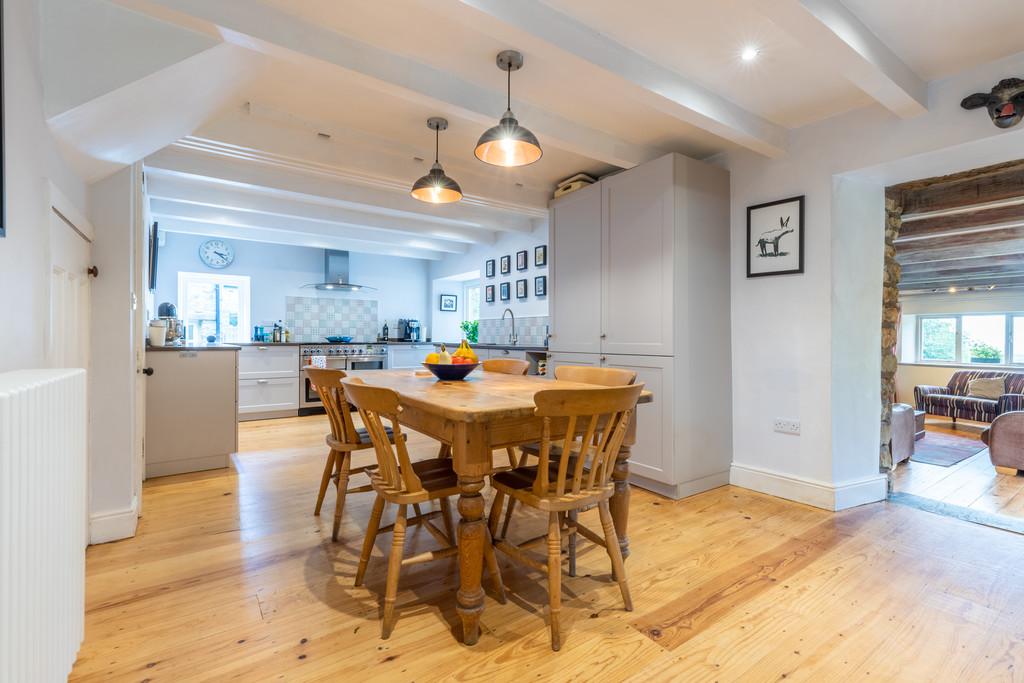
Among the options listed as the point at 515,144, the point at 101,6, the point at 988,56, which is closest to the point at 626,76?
the point at 515,144

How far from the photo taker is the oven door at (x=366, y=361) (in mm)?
6505

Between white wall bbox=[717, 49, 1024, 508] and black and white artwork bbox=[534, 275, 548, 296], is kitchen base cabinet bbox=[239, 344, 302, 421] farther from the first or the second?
white wall bbox=[717, 49, 1024, 508]

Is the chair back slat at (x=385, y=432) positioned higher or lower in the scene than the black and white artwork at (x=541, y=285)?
lower

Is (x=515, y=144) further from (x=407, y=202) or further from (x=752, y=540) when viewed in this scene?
(x=407, y=202)

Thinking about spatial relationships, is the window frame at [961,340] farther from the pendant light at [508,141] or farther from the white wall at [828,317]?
the pendant light at [508,141]

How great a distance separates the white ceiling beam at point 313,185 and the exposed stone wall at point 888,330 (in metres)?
3.37

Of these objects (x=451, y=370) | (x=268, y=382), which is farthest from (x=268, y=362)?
(x=451, y=370)

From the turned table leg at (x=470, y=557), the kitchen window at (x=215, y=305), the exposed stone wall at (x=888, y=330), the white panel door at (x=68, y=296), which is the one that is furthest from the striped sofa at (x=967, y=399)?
the kitchen window at (x=215, y=305)

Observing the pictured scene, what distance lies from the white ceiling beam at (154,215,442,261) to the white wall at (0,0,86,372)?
4.00 metres

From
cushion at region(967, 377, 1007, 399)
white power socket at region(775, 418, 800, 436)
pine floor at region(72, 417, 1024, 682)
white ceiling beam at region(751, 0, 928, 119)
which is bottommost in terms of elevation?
pine floor at region(72, 417, 1024, 682)

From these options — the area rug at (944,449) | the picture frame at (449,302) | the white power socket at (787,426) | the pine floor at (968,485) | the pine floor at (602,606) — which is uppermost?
the picture frame at (449,302)

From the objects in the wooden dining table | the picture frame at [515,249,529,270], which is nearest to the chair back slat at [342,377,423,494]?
the wooden dining table

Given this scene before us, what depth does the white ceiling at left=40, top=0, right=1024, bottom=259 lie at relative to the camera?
179 centimetres

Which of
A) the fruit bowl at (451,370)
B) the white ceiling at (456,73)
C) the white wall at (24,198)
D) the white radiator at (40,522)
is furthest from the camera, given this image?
the fruit bowl at (451,370)
